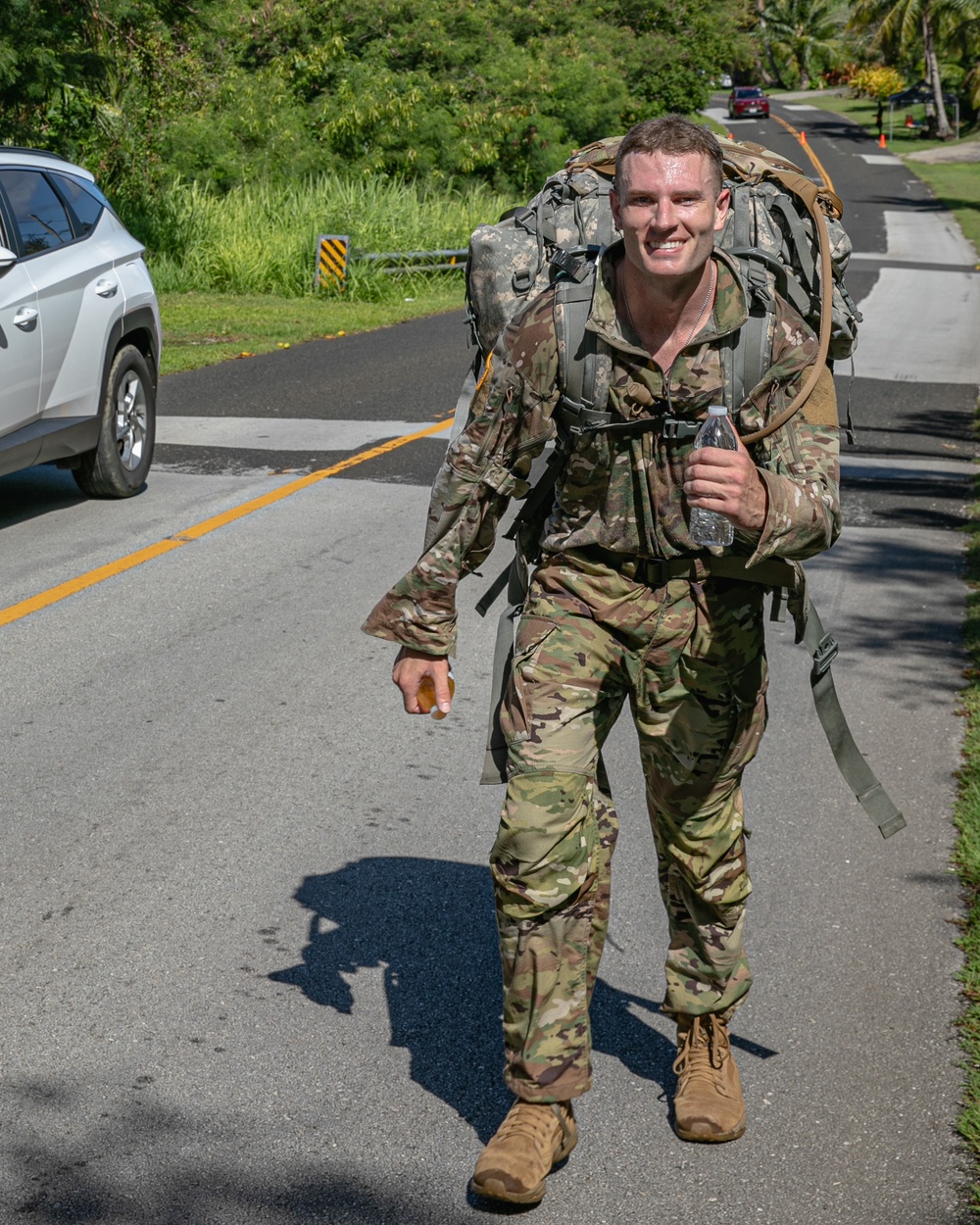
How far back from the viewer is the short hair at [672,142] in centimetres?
313

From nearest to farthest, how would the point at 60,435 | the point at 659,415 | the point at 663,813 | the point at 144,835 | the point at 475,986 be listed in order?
the point at 659,415
the point at 663,813
the point at 475,986
the point at 144,835
the point at 60,435

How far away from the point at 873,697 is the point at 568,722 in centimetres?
366

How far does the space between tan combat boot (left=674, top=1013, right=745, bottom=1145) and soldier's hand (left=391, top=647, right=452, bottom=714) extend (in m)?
0.93

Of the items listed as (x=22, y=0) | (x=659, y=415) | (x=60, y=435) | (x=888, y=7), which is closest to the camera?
(x=659, y=415)

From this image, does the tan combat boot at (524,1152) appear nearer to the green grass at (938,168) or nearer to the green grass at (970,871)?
the green grass at (970,871)

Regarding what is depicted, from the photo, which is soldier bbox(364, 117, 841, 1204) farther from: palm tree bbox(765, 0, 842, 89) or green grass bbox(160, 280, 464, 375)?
palm tree bbox(765, 0, 842, 89)

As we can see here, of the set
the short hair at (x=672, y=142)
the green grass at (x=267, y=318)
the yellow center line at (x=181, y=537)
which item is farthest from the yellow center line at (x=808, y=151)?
the short hair at (x=672, y=142)

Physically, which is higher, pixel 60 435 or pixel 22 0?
pixel 22 0

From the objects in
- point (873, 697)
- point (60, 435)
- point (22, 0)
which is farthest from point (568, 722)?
point (22, 0)

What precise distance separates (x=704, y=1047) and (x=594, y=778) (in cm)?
69

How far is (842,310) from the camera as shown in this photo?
140 inches

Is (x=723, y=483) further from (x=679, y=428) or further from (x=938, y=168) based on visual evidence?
(x=938, y=168)

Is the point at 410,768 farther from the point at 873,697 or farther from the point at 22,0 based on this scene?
the point at 22,0

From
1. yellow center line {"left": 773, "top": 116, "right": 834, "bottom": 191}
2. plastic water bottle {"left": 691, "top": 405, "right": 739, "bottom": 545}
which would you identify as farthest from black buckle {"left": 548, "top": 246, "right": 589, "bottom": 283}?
yellow center line {"left": 773, "top": 116, "right": 834, "bottom": 191}
